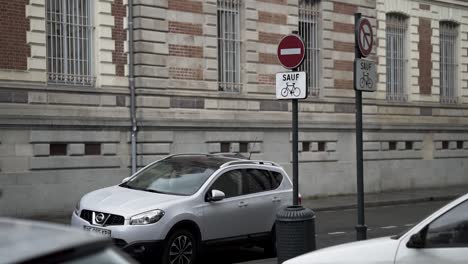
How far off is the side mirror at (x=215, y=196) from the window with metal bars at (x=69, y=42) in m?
8.10

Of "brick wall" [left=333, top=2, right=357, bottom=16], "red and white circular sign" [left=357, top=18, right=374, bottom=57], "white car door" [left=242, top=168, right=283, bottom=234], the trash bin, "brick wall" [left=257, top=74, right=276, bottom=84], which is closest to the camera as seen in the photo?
the trash bin

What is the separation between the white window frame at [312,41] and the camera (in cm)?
2350

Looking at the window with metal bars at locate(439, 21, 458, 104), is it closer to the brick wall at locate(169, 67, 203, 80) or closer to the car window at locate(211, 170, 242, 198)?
the brick wall at locate(169, 67, 203, 80)

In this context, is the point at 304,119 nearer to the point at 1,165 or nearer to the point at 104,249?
the point at 1,165

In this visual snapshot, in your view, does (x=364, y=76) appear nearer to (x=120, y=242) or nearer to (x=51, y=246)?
(x=120, y=242)

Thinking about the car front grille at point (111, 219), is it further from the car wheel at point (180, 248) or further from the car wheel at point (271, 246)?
the car wheel at point (271, 246)

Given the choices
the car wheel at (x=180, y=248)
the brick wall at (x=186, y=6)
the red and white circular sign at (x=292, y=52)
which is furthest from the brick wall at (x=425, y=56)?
the car wheel at (x=180, y=248)

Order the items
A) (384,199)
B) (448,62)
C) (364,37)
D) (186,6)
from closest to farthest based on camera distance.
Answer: (364,37) < (186,6) < (384,199) < (448,62)

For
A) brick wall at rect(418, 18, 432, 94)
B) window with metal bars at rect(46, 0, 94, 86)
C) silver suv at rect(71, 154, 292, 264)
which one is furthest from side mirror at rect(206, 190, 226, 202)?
brick wall at rect(418, 18, 432, 94)

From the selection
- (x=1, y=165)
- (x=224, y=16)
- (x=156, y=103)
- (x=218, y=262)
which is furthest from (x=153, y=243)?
(x=224, y=16)

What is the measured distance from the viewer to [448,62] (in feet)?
96.8

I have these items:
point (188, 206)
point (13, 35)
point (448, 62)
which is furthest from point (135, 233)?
point (448, 62)

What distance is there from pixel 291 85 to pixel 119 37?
933 cm

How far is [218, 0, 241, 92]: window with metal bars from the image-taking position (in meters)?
20.9
